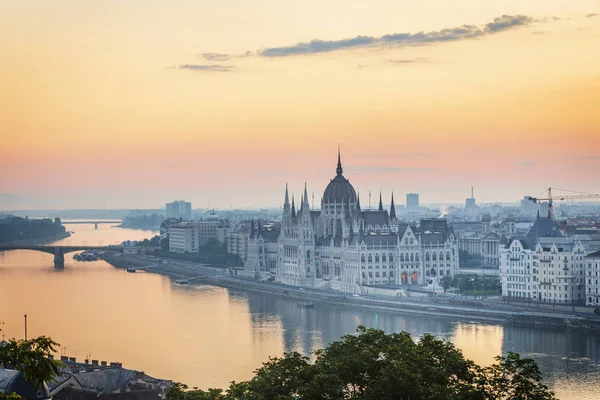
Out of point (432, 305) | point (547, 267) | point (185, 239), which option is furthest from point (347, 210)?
point (185, 239)

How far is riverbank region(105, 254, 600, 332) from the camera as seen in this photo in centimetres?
4888

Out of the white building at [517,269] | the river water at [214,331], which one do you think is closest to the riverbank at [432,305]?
the river water at [214,331]

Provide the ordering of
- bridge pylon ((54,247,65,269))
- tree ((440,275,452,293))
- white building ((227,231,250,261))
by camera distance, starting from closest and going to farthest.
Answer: tree ((440,275,452,293)) → white building ((227,231,250,261)) → bridge pylon ((54,247,65,269))

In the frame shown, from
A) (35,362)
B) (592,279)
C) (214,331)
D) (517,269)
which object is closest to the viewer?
(35,362)

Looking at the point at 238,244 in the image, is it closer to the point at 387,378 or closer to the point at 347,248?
the point at 347,248

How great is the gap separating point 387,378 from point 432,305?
3637cm

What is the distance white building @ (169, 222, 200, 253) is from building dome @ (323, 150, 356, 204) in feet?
116

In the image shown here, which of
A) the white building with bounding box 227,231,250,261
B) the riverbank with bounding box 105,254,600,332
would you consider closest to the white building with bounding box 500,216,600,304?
the riverbank with bounding box 105,254,600,332

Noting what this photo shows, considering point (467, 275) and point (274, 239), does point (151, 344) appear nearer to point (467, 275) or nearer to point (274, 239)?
point (467, 275)

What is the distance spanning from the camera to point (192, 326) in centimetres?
4978

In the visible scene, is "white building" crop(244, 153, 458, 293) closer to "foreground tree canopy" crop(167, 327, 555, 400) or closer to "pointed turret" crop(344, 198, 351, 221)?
"pointed turret" crop(344, 198, 351, 221)

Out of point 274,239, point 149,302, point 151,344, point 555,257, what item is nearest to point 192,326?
point 151,344

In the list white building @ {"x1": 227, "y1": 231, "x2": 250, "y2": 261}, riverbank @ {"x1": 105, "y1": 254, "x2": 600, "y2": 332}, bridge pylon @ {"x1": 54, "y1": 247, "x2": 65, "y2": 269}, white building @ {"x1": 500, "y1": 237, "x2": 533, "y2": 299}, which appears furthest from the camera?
bridge pylon @ {"x1": 54, "y1": 247, "x2": 65, "y2": 269}

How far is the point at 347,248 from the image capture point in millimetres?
68500
